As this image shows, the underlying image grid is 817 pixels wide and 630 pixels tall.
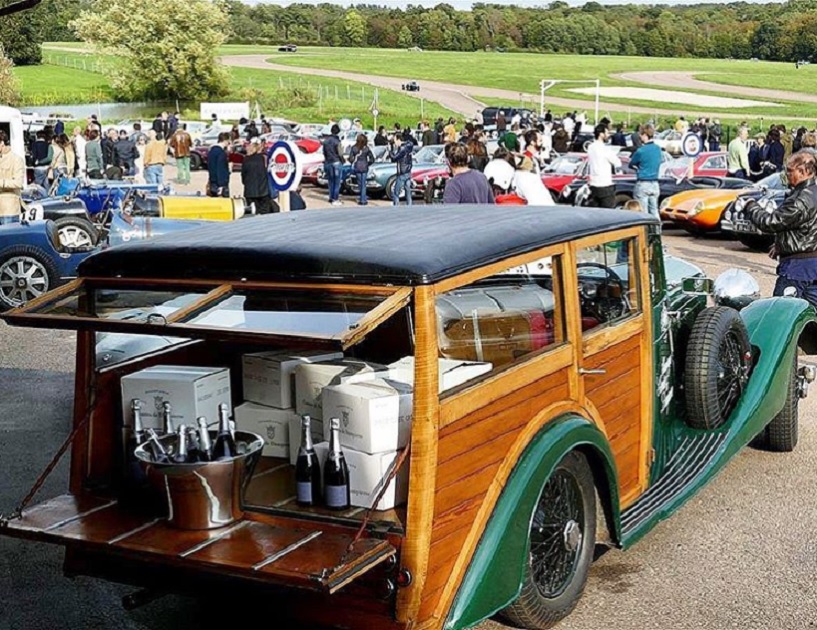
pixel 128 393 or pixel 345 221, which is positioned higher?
pixel 345 221

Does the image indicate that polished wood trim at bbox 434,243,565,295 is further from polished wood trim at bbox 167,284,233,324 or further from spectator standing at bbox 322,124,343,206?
spectator standing at bbox 322,124,343,206

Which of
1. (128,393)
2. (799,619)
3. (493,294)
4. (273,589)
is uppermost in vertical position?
(493,294)

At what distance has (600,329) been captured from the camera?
198 inches

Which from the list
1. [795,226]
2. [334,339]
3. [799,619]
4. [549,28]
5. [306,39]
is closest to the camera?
[334,339]

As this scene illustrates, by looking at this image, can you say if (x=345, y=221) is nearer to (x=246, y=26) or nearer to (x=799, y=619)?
(x=799, y=619)

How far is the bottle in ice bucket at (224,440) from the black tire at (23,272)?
29.4 feet

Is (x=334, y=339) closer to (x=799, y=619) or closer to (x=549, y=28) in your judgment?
(x=799, y=619)

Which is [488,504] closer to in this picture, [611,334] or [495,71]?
[611,334]

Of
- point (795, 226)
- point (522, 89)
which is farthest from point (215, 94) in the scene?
point (795, 226)

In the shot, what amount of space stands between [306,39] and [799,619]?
146 metres

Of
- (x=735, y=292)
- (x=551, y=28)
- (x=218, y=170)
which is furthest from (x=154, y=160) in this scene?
(x=551, y=28)

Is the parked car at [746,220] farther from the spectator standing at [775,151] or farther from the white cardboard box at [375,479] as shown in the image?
the white cardboard box at [375,479]

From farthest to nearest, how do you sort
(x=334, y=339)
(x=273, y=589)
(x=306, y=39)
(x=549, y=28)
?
(x=306, y=39)
(x=549, y=28)
(x=273, y=589)
(x=334, y=339)

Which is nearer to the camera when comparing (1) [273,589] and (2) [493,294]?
(1) [273,589]
